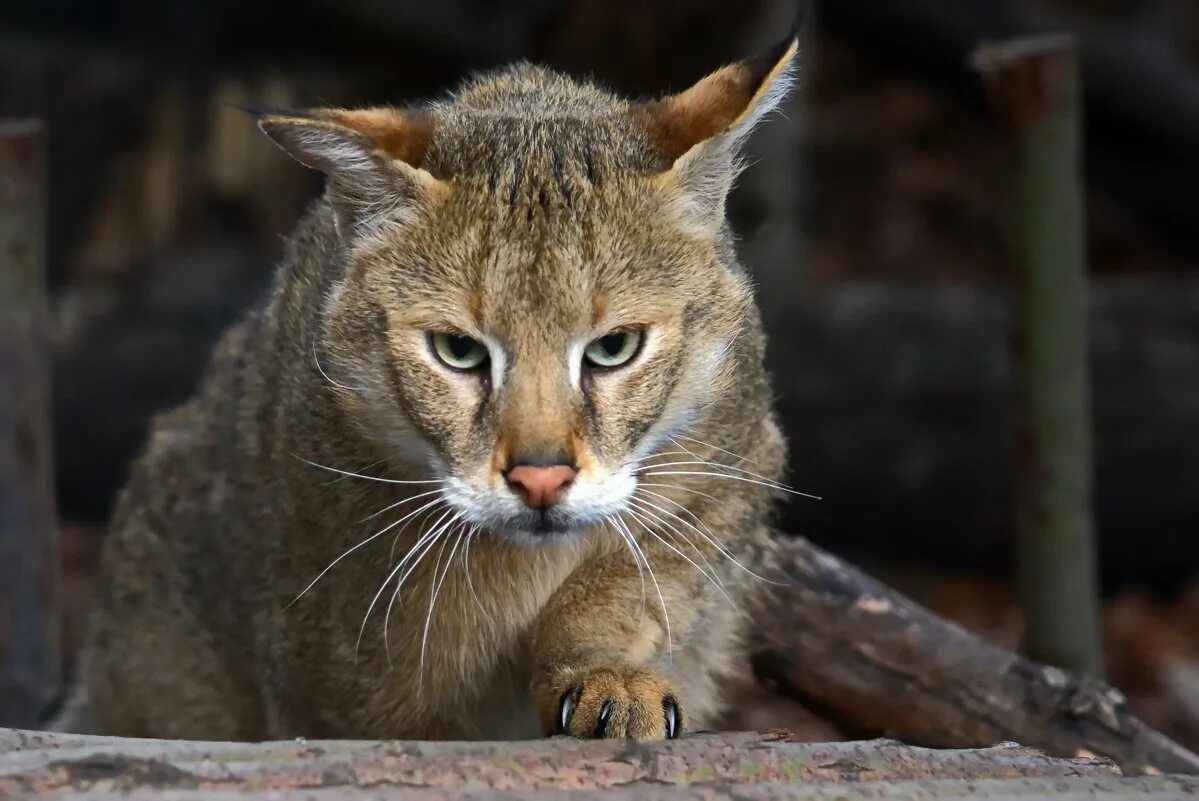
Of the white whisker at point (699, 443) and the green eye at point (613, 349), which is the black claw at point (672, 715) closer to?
the white whisker at point (699, 443)

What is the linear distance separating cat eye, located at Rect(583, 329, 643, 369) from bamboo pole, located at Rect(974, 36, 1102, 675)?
229 cm

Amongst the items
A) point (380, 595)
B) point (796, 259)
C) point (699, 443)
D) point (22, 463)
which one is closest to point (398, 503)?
point (380, 595)

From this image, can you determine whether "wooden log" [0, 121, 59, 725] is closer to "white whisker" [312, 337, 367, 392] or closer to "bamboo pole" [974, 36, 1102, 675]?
"white whisker" [312, 337, 367, 392]

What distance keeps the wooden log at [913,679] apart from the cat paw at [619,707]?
111 cm

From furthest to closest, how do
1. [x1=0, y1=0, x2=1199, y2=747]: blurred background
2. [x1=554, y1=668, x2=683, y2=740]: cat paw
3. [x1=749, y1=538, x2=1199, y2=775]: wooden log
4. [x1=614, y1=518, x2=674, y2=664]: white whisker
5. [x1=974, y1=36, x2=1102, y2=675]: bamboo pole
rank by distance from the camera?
[x1=0, y1=0, x2=1199, y2=747]: blurred background
[x1=974, y1=36, x2=1102, y2=675]: bamboo pole
[x1=749, y1=538, x2=1199, y2=775]: wooden log
[x1=614, y1=518, x2=674, y2=664]: white whisker
[x1=554, y1=668, x2=683, y2=740]: cat paw

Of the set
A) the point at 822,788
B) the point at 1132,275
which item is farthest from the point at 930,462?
the point at 822,788

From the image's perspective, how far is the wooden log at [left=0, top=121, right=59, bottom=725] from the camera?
541cm

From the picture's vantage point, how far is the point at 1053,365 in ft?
17.8

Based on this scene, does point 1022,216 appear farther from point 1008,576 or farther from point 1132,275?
point 1132,275

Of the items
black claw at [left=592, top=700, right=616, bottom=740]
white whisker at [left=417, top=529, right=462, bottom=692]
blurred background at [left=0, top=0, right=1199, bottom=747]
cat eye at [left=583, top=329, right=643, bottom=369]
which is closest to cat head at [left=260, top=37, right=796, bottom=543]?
cat eye at [left=583, top=329, right=643, bottom=369]

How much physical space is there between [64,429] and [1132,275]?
625 cm

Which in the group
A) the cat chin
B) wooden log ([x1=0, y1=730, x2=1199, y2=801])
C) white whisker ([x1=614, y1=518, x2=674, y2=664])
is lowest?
wooden log ([x1=0, y1=730, x2=1199, y2=801])

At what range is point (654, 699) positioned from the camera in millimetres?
3484

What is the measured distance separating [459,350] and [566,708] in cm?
77
